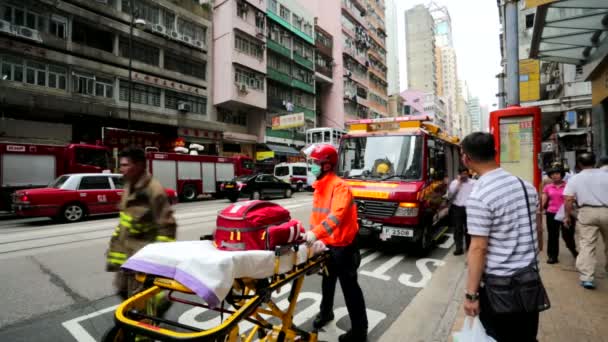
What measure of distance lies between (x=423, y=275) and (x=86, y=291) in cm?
505

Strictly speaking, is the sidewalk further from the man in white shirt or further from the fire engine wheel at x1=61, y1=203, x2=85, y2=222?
the fire engine wheel at x1=61, y1=203, x2=85, y2=222

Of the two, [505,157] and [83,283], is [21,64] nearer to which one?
[83,283]

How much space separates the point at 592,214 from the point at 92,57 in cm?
2398

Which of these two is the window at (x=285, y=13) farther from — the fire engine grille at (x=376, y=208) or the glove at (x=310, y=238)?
the glove at (x=310, y=238)

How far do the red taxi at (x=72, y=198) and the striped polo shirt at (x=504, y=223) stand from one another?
1033 centimetres

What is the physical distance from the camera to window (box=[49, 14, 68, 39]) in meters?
18.6

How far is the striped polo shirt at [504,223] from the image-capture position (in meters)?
2.04

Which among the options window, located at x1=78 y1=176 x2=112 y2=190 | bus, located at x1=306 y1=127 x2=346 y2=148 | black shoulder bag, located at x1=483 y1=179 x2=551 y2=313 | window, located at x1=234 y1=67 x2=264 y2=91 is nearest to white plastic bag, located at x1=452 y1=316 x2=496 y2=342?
black shoulder bag, located at x1=483 y1=179 x2=551 y2=313

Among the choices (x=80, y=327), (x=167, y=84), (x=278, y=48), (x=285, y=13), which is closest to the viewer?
(x=80, y=327)

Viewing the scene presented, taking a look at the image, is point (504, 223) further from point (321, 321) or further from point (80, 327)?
point (80, 327)

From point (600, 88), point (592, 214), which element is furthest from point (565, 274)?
point (600, 88)

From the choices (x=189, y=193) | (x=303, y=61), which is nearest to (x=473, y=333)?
(x=189, y=193)

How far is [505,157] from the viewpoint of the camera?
281 inches

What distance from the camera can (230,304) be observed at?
219 centimetres
